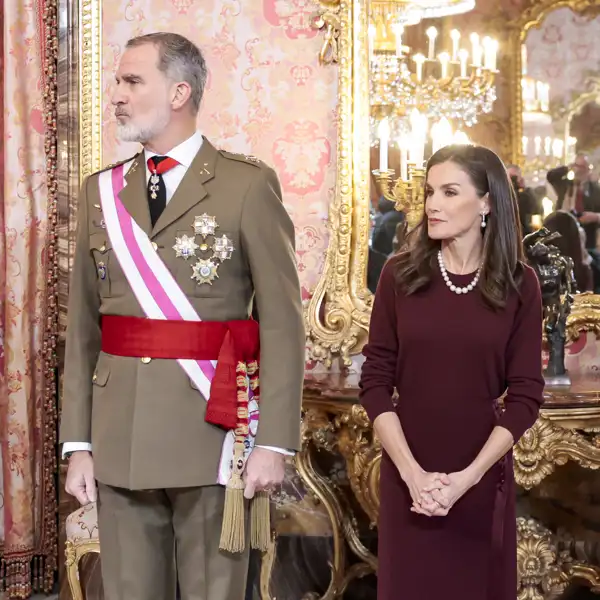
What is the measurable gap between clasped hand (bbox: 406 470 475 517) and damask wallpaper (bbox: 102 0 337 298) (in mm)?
1498

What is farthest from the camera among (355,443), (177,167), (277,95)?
(277,95)

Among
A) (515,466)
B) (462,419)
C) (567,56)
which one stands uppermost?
(567,56)

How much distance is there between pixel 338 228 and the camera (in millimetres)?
3314

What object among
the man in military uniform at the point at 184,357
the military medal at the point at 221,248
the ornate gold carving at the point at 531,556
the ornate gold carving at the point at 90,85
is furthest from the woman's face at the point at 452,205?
the ornate gold carving at the point at 90,85

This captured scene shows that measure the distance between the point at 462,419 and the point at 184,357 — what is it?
0.62 m

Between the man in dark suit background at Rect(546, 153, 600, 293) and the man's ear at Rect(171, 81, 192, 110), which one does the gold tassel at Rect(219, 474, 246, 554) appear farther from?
the man in dark suit background at Rect(546, 153, 600, 293)

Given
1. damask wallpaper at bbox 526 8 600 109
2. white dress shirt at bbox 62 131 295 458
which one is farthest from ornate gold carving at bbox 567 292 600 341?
white dress shirt at bbox 62 131 295 458

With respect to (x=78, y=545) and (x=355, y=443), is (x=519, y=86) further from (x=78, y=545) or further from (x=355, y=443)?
(x=78, y=545)

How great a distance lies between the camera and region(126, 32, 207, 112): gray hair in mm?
1762

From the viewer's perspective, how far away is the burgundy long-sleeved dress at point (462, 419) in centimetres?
202

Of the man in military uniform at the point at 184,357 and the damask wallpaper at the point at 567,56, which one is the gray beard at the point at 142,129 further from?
the damask wallpaper at the point at 567,56

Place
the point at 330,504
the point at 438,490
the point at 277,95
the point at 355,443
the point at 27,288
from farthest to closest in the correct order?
the point at 27,288 < the point at 277,95 < the point at 330,504 < the point at 355,443 < the point at 438,490

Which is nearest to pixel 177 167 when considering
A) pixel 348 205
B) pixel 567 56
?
pixel 348 205

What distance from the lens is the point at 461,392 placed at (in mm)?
2020
